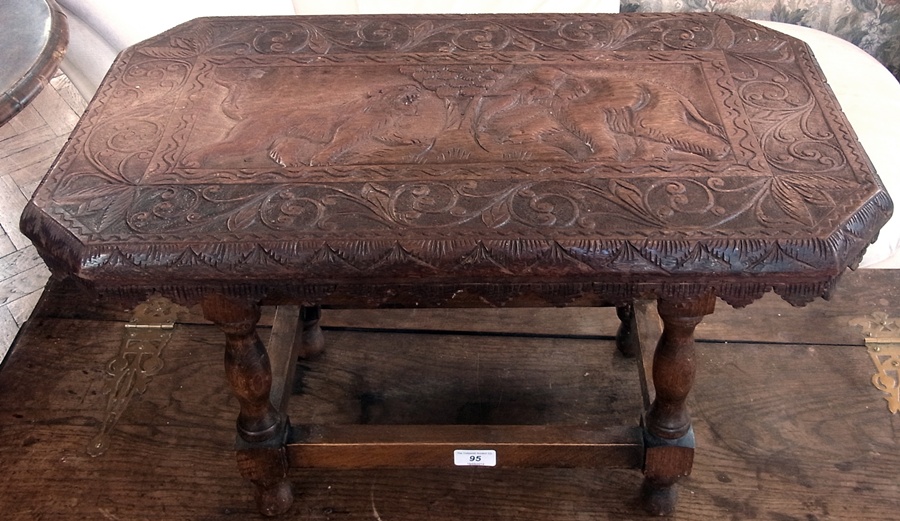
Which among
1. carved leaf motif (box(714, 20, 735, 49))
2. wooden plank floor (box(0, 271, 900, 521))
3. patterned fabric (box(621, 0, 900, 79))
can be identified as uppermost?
carved leaf motif (box(714, 20, 735, 49))

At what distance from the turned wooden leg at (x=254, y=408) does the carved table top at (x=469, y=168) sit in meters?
0.09

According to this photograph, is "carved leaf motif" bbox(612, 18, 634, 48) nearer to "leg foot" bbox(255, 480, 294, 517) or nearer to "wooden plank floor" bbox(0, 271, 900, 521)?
"wooden plank floor" bbox(0, 271, 900, 521)

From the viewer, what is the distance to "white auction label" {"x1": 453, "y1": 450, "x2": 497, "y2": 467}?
3.94 feet

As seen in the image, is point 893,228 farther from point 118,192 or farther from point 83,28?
point 83,28

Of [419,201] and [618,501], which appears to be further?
[618,501]

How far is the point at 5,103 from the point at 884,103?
163cm

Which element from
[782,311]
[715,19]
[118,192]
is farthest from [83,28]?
[782,311]

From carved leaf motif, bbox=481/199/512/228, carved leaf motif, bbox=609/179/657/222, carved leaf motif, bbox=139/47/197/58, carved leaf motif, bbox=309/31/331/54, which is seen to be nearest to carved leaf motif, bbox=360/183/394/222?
carved leaf motif, bbox=481/199/512/228

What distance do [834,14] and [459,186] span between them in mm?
1460

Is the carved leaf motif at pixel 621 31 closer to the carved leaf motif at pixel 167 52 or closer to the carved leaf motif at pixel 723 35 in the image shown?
the carved leaf motif at pixel 723 35

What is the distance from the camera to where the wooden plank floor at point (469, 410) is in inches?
51.5

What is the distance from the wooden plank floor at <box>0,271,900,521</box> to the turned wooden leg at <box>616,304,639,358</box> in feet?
0.09

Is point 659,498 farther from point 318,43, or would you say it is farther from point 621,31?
point 318,43

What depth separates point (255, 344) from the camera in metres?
1.12
